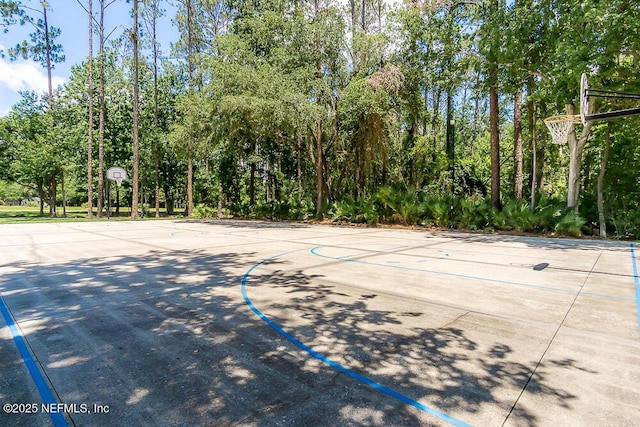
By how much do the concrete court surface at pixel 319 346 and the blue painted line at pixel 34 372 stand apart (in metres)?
0.01

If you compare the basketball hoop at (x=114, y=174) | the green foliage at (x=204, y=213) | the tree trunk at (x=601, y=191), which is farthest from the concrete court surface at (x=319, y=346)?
the green foliage at (x=204, y=213)

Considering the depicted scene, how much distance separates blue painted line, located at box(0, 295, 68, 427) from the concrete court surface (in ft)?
0.04

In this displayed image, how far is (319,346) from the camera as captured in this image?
3010mm

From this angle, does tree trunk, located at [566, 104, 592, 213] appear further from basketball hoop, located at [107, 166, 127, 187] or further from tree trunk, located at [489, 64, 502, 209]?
basketball hoop, located at [107, 166, 127, 187]

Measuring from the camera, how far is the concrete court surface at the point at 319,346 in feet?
6.95

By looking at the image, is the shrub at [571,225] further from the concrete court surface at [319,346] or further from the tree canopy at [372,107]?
the concrete court surface at [319,346]

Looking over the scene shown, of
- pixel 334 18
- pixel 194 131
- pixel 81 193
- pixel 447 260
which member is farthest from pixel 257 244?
pixel 81 193

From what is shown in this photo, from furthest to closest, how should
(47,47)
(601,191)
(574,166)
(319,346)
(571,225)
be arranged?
1. (47,47)
2. (574,166)
3. (601,191)
4. (571,225)
5. (319,346)

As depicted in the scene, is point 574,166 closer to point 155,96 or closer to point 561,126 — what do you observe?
point 561,126

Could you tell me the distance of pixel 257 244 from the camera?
966cm

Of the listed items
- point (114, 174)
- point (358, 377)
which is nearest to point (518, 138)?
point (358, 377)

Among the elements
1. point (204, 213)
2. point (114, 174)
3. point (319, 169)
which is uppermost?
point (114, 174)

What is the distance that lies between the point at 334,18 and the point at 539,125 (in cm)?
1306

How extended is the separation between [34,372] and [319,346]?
2.13 m
